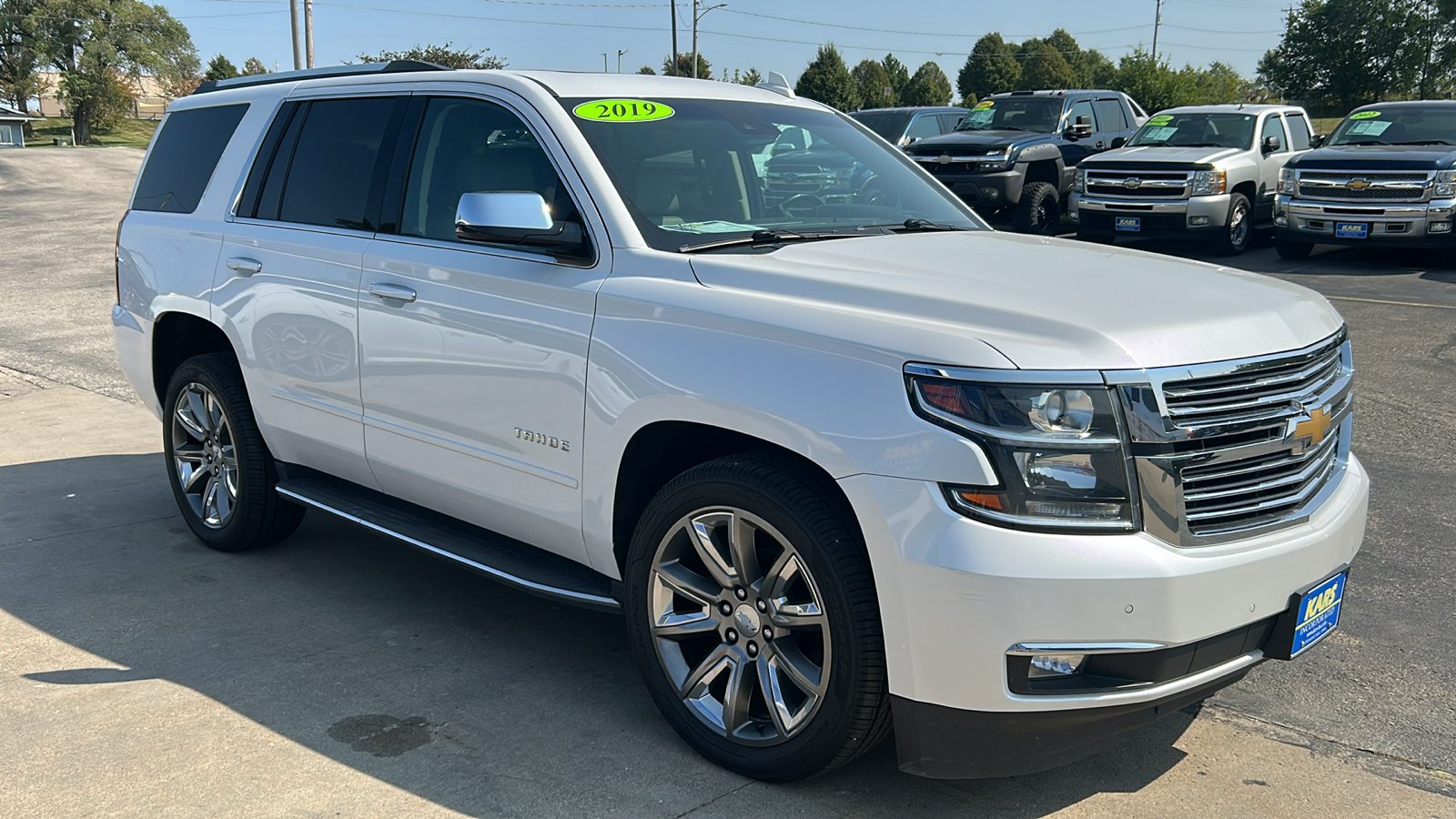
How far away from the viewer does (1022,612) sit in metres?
2.75

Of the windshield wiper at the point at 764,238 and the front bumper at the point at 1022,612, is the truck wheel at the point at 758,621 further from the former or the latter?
the windshield wiper at the point at 764,238

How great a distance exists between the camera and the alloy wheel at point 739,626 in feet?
10.5

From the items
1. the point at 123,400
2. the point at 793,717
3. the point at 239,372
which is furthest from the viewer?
the point at 123,400

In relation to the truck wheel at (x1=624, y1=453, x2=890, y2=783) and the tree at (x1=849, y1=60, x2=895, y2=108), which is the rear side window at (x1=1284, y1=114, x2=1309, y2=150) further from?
the tree at (x1=849, y1=60, x2=895, y2=108)

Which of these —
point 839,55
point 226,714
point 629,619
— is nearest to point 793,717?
point 629,619

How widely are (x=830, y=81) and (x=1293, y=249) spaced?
7315cm

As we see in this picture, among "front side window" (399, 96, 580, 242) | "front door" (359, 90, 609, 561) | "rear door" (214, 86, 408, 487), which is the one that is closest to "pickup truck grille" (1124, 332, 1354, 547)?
"front door" (359, 90, 609, 561)

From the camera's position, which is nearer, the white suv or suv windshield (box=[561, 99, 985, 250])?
the white suv

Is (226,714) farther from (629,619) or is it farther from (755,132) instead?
(755,132)

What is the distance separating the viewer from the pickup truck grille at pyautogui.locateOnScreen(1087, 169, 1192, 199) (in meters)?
15.5

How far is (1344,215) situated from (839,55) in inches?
3057

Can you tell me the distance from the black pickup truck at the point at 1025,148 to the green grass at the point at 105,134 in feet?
220

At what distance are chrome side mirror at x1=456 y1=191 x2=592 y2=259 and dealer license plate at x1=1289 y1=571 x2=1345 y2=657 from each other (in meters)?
2.16

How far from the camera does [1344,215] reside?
14.4m
